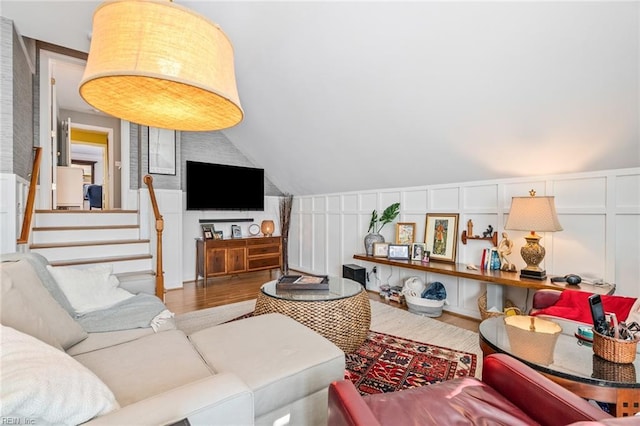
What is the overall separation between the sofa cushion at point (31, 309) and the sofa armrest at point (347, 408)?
115 cm

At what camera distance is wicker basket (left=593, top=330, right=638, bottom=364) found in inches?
48.8

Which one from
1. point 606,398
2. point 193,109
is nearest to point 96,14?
point 193,109

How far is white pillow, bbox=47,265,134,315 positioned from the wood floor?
1336 mm

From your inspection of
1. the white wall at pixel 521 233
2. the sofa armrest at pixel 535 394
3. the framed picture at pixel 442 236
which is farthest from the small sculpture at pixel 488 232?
the sofa armrest at pixel 535 394

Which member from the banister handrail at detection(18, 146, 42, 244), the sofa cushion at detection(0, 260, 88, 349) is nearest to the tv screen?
the banister handrail at detection(18, 146, 42, 244)

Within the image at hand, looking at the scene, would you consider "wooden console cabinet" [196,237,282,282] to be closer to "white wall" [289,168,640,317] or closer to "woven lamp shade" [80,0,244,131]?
"white wall" [289,168,640,317]

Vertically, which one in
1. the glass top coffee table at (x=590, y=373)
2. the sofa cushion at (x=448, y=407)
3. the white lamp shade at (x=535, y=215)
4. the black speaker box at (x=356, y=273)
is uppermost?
the white lamp shade at (x=535, y=215)

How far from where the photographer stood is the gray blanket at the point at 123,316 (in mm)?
1729

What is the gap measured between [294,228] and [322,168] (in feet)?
5.84

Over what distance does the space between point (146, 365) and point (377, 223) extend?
330 centimetres

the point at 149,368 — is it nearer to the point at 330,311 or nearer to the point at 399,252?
the point at 330,311

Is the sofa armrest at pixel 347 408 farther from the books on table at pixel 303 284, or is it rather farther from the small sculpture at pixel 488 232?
the small sculpture at pixel 488 232

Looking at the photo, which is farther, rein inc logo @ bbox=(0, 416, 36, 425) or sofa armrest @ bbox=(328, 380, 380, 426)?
sofa armrest @ bbox=(328, 380, 380, 426)

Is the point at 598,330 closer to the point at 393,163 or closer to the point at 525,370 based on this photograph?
the point at 525,370
